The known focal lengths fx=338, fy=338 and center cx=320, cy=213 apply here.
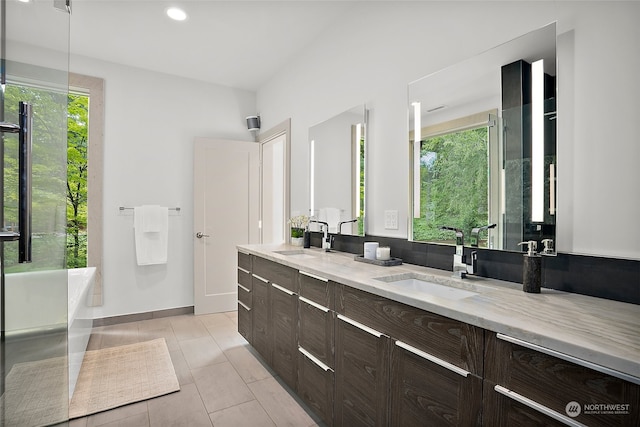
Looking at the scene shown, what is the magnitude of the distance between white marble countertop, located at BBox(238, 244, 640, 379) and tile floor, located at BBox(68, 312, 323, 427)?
1.04 m

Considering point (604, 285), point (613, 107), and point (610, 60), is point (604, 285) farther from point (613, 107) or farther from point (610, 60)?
point (610, 60)

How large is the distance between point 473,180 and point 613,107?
0.61 m

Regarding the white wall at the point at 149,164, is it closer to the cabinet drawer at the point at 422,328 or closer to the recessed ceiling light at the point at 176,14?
the recessed ceiling light at the point at 176,14

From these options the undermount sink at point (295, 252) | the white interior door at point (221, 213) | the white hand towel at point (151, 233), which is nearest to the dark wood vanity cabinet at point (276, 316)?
the undermount sink at point (295, 252)

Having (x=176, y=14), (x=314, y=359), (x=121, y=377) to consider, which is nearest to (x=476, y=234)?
(x=314, y=359)

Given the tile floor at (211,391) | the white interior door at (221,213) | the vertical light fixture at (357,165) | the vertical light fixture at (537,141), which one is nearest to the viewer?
the vertical light fixture at (537,141)

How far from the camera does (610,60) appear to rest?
4.06 feet

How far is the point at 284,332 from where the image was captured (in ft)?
7.45

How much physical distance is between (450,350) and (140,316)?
3.73 m

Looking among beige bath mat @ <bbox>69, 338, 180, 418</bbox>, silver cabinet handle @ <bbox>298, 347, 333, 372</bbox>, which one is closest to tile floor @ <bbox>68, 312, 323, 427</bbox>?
beige bath mat @ <bbox>69, 338, 180, 418</bbox>

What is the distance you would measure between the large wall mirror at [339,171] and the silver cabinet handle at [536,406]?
1580mm

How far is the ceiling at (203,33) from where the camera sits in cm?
265

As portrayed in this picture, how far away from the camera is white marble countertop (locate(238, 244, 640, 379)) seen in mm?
787

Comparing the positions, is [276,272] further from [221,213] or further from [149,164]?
[149,164]
